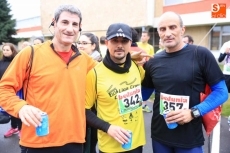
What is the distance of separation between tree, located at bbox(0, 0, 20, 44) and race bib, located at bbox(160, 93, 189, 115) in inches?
996

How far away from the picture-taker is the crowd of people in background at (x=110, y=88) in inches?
83.3

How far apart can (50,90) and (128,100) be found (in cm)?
74

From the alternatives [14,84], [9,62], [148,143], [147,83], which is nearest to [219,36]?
[148,143]

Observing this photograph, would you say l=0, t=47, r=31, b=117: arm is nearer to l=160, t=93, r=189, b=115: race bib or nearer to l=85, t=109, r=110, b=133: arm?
l=85, t=109, r=110, b=133: arm

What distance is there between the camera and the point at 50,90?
83.0 inches

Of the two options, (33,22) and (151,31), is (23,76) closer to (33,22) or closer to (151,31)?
(151,31)

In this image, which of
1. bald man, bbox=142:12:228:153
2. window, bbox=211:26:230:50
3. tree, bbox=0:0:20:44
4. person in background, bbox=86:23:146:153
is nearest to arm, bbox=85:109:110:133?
person in background, bbox=86:23:146:153

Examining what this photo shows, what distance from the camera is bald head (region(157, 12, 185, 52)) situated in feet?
7.70

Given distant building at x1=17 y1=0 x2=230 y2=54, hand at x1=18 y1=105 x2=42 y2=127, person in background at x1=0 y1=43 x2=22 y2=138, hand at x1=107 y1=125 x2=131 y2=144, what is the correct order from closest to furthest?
1. hand at x1=18 y1=105 x2=42 y2=127
2. hand at x1=107 y1=125 x2=131 y2=144
3. person in background at x1=0 y1=43 x2=22 y2=138
4. distant building at x1=17 y1=0 x2=230 y2=54

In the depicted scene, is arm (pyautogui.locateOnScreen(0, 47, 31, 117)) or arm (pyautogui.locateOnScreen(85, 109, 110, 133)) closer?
arm (pyautogui.locateOnScreen(0, 47, 31, 117))

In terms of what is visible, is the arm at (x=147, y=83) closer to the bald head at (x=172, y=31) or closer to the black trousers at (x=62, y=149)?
the bald head at (x=172, y=31)

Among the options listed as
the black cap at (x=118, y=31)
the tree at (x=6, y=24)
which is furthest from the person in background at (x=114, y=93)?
the tree at (x=6, y=24)

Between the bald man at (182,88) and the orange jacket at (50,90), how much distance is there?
826 millimetres

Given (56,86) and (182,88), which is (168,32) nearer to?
(182,88)
